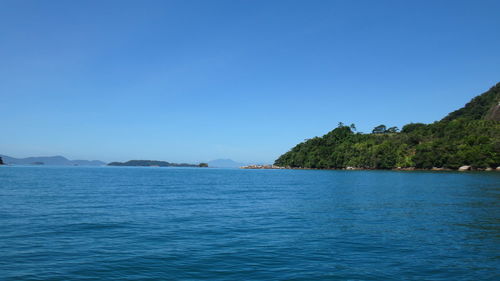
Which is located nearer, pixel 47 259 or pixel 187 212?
pixel 47 259

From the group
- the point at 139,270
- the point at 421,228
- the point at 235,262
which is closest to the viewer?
the point at 139,270

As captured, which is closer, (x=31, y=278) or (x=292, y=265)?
(x=31, y=278)

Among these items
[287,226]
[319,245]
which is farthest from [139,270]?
[287,226]

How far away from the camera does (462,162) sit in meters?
172

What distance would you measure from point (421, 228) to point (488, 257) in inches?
335

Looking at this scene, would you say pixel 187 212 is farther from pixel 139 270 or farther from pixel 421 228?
pixel 421 228

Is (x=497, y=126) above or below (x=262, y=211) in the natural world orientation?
above

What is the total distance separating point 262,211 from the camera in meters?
38.5

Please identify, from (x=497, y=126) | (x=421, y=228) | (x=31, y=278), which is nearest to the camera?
(x=31, y=278)

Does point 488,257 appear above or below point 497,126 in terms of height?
below

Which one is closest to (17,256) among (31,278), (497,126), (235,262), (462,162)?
(31,278)

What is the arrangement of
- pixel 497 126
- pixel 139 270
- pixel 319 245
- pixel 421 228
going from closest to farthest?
pixel 139 270 < pixel 319 245 < pixel 421 228 < pixel 497 126

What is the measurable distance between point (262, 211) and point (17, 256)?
77.9 feet

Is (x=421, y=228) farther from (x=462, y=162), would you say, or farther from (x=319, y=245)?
(x=462, y=162)
